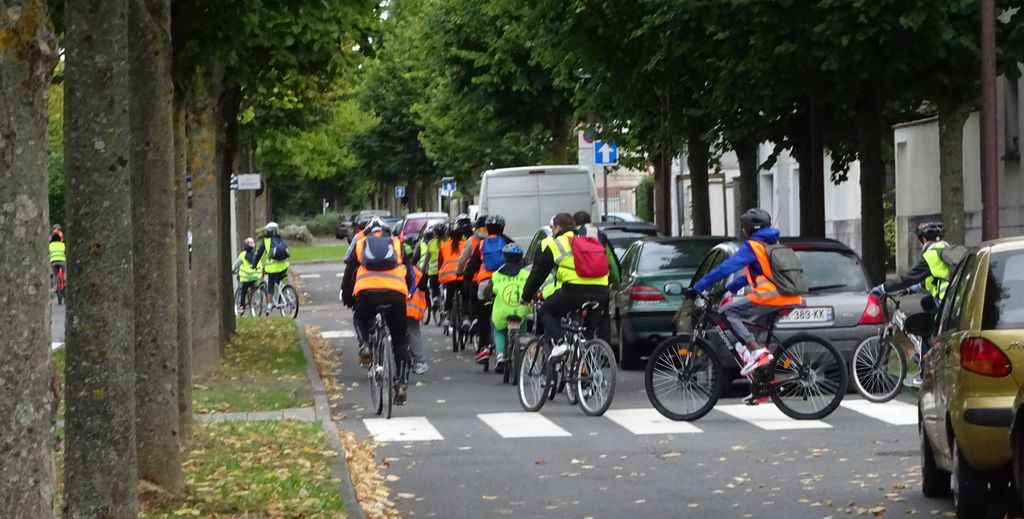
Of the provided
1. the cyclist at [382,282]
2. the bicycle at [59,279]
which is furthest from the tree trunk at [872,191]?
the bicycle at [59,279]

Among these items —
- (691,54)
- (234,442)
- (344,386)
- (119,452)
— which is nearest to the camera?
(119,452)

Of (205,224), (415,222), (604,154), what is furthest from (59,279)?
(205,224)

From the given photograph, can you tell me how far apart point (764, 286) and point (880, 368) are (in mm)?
2112

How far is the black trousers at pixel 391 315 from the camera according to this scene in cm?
1569

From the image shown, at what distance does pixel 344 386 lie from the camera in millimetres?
20062

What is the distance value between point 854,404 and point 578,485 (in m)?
5.57

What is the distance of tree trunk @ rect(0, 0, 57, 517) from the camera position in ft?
19.3

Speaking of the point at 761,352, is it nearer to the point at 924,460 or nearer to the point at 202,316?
the point at 924,460

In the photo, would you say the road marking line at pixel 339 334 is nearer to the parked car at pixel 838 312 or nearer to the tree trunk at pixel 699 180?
the tree trunk at pixel 699 180

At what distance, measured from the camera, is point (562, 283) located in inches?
640

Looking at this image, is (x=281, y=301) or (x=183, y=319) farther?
(x=281, y=301)

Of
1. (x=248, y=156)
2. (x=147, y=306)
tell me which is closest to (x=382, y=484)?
(x=147, y=306)

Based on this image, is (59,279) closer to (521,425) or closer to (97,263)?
(521,425)

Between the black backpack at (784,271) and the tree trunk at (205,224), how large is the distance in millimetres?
6937
